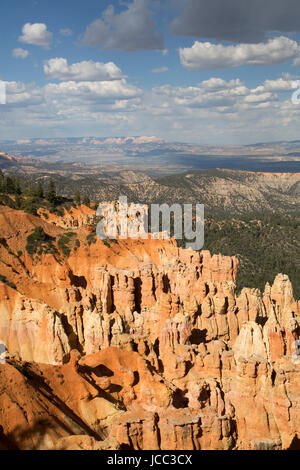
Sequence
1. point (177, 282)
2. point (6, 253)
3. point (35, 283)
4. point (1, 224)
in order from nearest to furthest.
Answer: point (35, 283) < point (177, 282) < point (6, 253) < point (1, 224)

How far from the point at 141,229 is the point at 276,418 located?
49607 mm

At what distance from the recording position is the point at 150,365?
3022 centimetres

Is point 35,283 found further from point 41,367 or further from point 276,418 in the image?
point 276,418

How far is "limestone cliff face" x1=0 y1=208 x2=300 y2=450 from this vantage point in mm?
22516

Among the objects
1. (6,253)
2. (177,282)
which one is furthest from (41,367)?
(6,253)

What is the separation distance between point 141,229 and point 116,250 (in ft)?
30.3

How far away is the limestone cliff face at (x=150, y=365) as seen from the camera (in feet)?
73.9

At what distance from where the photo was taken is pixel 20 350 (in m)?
34.0
